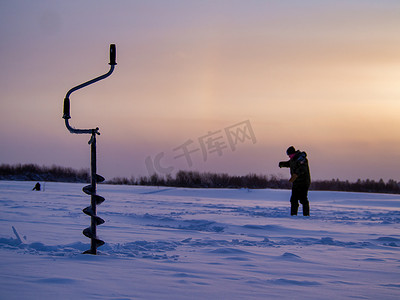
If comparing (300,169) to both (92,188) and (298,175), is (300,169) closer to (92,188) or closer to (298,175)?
(298,175)

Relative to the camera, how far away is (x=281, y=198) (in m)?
21.2

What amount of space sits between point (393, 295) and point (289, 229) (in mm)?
4565

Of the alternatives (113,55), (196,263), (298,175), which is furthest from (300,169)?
(196,263)

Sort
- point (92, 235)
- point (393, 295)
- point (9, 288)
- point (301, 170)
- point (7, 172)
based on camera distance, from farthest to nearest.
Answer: point (7, 172), point (301, 170), point (92, 235), point (393, 295), point (9, 288)

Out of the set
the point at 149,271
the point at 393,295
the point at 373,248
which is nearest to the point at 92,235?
the point at 149,271

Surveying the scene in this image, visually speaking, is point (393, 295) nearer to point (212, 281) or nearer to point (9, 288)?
point (212, 281)

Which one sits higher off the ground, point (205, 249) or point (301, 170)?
→ point (301, 170)

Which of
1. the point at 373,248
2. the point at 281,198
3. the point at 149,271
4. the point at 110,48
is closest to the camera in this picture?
the point at 149,271

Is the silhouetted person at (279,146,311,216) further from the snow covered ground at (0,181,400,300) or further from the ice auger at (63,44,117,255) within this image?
the ice auger at (63,44,117,255)

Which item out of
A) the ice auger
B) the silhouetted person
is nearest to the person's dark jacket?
the silhouetted person

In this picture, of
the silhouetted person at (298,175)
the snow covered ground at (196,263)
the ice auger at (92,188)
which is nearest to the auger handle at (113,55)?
the ice auger at (92,188)

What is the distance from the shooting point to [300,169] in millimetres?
11977

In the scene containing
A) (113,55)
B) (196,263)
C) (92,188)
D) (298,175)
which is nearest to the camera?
(196,263)

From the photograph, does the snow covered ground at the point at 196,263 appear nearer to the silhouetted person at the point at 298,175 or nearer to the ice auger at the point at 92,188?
the ice auger at the point at 92,188
